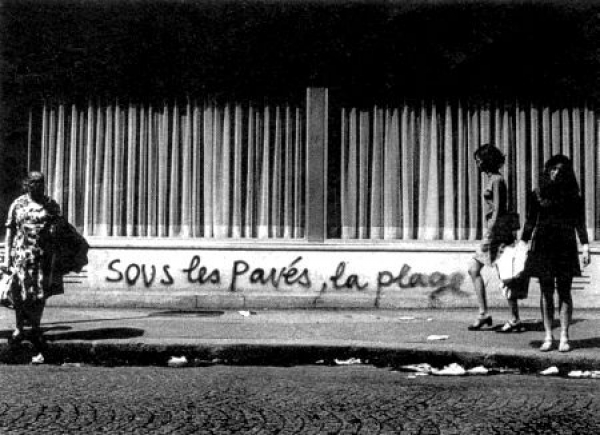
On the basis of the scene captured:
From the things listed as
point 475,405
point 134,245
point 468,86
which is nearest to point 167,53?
point 134,245

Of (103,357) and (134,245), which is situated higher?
(134,245)

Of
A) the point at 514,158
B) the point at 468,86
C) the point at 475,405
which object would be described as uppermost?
the point at 468,86

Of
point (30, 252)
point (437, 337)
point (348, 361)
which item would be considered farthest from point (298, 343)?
point (30, 252)

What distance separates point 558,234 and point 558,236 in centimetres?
2

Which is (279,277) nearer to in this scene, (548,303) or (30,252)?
(30,252)

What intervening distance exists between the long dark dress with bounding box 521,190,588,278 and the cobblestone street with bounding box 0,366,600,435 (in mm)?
1229

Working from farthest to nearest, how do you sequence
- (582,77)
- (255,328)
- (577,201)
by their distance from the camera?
(582,77)
(255,328)
(577,201)

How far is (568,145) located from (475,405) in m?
6.50

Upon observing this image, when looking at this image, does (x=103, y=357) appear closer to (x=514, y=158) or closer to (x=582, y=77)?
(x=514, y=158)

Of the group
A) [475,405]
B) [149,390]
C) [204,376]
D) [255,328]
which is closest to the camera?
[475,405]

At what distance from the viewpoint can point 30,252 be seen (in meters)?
7.84

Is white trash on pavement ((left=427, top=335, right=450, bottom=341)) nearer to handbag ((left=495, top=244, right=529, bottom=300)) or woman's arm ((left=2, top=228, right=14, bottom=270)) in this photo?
handbag ((left=495, top=244, right=529, bottom=300))

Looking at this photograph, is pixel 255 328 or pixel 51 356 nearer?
pixel 51 356

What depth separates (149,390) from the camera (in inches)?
236
